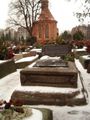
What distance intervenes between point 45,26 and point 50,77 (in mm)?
47428

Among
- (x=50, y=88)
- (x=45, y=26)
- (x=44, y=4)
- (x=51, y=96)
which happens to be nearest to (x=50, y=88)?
(x=50, y=88)

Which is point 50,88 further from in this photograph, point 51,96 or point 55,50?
point 55,50

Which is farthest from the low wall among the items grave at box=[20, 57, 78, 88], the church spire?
the church spire

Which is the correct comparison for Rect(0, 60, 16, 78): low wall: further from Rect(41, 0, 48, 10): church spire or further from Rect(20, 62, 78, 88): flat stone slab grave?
Rect(41, 0, 48, 10): church spire

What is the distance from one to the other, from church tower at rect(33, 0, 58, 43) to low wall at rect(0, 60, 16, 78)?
116 feet

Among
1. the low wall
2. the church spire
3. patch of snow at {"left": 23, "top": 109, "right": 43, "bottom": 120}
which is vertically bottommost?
the low wall

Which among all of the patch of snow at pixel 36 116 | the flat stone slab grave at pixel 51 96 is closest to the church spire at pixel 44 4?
the flat stone slab grave at pixel 51 96

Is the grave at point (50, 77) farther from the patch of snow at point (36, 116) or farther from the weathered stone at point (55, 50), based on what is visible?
the weathered stone at point (55, 50)

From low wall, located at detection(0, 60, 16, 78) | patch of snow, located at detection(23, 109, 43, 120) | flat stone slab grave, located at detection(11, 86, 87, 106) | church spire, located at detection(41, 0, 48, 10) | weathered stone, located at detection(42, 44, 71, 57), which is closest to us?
patch of snow, located at detection(23, 109, 43, 120)

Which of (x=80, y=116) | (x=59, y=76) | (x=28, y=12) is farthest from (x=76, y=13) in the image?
(x=28, y=12)

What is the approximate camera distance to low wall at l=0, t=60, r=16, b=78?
13.5m

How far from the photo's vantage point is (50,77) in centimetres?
915

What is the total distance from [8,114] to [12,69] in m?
10.6

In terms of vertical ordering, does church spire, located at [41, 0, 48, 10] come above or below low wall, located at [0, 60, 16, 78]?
above
